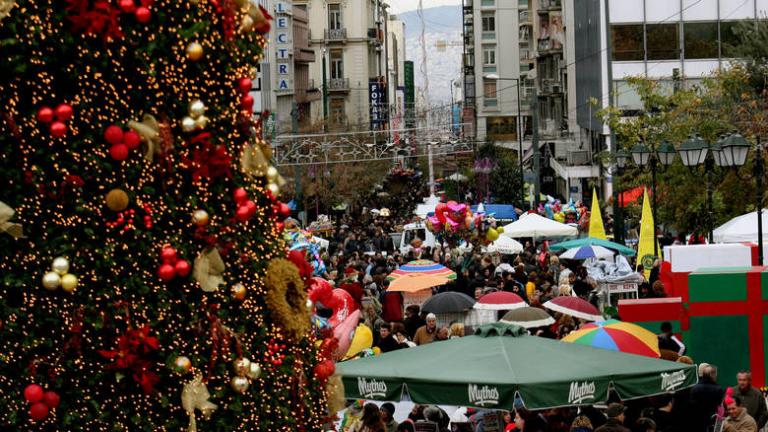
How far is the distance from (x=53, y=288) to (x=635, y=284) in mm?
16058

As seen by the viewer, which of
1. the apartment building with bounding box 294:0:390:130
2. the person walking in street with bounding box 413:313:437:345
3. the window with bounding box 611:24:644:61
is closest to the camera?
the person walking in street with bounding box 413:313:437:345

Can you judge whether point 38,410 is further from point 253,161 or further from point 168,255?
point 253,161

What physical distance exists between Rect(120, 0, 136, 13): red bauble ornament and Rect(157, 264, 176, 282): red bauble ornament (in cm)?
127

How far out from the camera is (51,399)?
7082mm

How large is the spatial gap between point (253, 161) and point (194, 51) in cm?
71

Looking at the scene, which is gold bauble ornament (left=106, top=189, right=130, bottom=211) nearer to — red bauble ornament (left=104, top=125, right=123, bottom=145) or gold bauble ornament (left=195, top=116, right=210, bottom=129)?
red bauble ornament (left=104, top=125, right=123, bottom=145)

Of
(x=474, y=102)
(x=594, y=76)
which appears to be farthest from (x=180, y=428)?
(x=474, y=102)

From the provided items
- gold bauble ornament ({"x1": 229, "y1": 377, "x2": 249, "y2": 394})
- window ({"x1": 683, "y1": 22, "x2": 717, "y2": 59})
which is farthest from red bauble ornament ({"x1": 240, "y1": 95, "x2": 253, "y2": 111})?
window ({"x1": 683, "y1": 22, "x2": 717, "y2": 59})

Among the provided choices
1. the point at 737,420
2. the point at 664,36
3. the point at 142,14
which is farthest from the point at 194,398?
the point at 664,36

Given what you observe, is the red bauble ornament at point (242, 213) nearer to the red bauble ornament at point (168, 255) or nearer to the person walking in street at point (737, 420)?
the red bauble ornament at point (168, 255)

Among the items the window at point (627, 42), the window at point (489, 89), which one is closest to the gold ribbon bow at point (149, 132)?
the window at point (627, 42)

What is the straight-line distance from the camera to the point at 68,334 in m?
7.13

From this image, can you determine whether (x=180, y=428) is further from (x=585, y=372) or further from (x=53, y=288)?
(x=585, y=372)

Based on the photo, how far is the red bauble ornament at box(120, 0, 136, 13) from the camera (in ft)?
23.3
